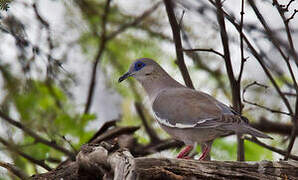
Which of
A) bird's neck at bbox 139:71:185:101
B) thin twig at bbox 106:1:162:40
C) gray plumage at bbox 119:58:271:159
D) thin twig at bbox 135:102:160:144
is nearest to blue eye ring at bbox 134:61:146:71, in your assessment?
bird's neck at bbox 139:71:185:101

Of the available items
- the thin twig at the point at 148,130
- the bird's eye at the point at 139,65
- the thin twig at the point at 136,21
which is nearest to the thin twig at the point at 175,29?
the bird's eye at the point at 139,65

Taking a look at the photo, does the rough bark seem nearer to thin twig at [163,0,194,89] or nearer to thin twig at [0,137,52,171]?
thin twig at [0,137,52,171]

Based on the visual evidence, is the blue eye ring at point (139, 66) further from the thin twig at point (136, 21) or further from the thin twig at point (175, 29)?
the thin twig at point (136, 21)

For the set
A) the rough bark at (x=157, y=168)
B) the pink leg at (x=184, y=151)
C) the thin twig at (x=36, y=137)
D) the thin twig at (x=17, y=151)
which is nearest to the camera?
the rough bark at (x=157, y=168)

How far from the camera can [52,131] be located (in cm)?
413

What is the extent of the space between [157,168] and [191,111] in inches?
40.3

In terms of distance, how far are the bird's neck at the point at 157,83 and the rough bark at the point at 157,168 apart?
126 cm

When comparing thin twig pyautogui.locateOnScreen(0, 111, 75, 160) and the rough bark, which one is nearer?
the rough bark

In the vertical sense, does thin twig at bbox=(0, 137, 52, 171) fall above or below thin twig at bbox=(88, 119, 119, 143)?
below

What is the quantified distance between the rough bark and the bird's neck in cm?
126

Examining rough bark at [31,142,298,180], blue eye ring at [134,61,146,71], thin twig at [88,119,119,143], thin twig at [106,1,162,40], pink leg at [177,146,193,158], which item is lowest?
rough bark at [31,142,298,180]

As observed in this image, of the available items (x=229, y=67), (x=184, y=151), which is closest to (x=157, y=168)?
(x=184, y=151)

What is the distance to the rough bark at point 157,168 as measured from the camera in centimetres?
241

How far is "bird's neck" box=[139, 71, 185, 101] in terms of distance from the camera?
13.4ft
